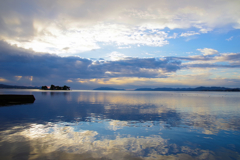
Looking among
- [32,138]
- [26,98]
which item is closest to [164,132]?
[32,138]

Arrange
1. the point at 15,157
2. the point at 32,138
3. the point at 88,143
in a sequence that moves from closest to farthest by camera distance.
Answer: the point at 15,157
the point at 88,143
the point at 32,138

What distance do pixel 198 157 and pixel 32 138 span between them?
44.6 ft

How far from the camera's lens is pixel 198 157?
402 inches

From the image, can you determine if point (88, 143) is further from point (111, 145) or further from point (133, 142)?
point (133, 142)

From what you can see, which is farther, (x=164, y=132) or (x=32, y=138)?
(x=164, y=132)

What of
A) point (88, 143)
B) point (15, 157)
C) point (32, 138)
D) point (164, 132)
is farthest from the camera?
point (164, 132)

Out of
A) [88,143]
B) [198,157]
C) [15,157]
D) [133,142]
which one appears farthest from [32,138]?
[198,157]

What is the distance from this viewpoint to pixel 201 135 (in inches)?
597

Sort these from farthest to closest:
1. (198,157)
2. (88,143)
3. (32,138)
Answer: (32,138) → (88,143) → (198,157)

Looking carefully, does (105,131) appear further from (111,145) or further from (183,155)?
(183,155)

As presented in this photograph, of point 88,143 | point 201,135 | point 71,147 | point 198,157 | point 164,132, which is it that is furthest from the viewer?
point 164,132

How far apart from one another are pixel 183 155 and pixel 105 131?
330 inches

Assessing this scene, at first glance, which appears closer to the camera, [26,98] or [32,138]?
[32,138]

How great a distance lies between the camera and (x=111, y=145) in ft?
39.5
